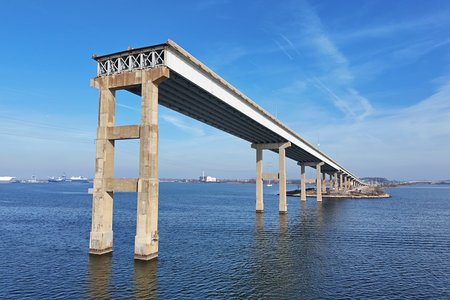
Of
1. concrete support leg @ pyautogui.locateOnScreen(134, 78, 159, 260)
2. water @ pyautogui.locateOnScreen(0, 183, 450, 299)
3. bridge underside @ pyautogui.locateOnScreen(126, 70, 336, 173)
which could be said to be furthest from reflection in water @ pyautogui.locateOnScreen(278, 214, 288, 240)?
concrete support leg @ pyautogui.locateOnScreen(134, 78, 159, 260)

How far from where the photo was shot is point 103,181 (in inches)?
1248

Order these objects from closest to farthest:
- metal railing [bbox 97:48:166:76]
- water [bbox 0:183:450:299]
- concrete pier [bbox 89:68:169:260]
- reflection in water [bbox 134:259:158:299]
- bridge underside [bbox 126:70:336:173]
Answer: reflection in water [bbox 134:259:158:299]
water [bbox 0:183:450:299]
concrete pier [bbox 89:68:169:260]
metal railing [bbox 97:48:166:76]
bridge underside [bbox 126:70:336:173]

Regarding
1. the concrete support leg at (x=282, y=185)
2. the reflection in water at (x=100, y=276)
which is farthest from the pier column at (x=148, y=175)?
the concrete support leg at (x=282, y=185)

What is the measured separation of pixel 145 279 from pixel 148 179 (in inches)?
334

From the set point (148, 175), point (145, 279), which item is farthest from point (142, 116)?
point (145, 279)

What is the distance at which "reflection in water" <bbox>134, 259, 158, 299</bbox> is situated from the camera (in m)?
21.0

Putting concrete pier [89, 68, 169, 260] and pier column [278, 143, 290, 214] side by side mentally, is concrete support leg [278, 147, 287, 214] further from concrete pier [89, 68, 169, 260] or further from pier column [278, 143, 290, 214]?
concrete pier [89, 68, 169, 260]

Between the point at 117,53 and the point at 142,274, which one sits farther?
the point at 117,53

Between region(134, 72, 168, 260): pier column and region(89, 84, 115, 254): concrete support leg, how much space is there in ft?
13.8

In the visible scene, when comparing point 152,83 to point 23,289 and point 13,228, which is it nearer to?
point 23,289

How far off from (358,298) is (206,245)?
18892mm

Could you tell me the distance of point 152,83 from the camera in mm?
30562

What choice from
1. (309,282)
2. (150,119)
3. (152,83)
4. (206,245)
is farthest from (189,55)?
(309,282)

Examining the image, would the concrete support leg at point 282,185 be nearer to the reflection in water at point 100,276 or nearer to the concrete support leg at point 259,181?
the concrete support leg at point 259,181
